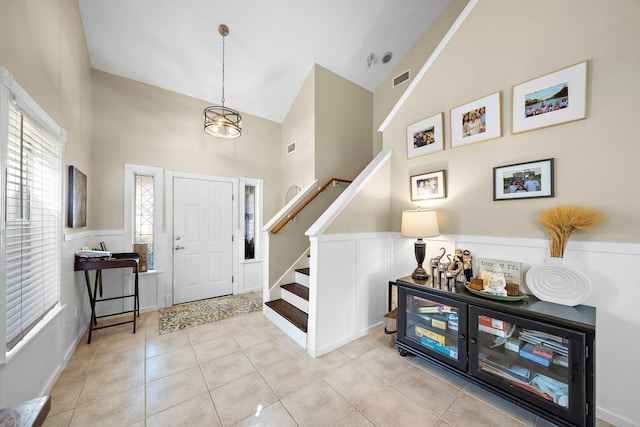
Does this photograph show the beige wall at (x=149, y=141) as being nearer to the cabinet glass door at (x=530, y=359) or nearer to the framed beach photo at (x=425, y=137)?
the framed beach photo at (x=425, y=137)

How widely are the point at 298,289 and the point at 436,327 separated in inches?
69.5

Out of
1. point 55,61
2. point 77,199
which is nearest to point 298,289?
point 77,199

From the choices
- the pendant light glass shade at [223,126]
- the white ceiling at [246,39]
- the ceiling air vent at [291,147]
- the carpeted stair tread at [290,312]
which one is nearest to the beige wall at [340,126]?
the white ceiling at [246,39]

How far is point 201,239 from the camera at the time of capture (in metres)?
3.97

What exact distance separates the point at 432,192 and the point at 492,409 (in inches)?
74.4

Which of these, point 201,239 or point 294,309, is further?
point 201,239

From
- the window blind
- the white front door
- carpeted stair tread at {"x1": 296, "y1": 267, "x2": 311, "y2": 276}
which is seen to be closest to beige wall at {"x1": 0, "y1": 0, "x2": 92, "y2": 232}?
the window blind

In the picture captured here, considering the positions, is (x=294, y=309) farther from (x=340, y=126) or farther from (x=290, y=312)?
(x=340, y=126)

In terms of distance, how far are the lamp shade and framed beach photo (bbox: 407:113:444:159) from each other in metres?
0.78

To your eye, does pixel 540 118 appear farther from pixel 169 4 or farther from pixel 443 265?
pixel 169 4

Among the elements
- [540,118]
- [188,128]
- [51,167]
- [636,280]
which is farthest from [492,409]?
[188,128]

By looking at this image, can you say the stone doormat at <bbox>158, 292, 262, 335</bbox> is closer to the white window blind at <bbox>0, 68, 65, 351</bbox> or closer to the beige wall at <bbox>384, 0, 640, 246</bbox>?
the white window blind at <bbox>0, 68, 65, 351</bbox>

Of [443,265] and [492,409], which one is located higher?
[443,265]

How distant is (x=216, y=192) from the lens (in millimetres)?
4098
